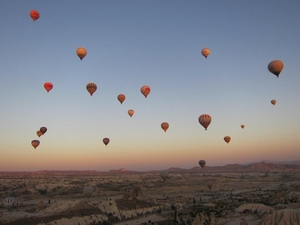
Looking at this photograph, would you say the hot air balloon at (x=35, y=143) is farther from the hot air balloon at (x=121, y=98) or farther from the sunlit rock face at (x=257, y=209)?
the sunlit rock face at (x=257, y=209)

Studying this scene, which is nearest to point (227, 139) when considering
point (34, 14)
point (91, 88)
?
point (91, 88)

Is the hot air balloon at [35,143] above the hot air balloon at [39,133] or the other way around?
the other way around

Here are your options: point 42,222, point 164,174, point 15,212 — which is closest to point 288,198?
point 164,174

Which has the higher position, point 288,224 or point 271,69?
point 271,69

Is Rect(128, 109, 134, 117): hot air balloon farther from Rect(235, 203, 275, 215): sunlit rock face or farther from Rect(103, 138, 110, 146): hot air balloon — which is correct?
Rect(235, 203, 275, 215): sunlit rock face

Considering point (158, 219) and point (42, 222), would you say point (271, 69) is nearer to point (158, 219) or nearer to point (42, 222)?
point (158, 219)

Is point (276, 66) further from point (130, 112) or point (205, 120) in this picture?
point (130, 112)

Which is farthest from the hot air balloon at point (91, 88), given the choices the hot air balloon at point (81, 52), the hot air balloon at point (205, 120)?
the hot air balloon at point (205, 120)

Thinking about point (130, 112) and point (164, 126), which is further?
point (130, 112)

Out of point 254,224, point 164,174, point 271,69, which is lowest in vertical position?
point 254,224
